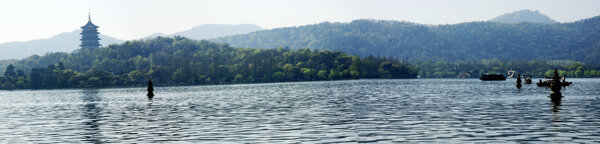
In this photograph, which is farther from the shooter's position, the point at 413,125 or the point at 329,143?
the point at 413,125

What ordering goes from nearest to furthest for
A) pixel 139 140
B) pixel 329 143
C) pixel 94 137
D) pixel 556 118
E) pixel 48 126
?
pixel 329 143 < pixel 139 140 < pixel 94 137 < pixel 556 118 < pixel 48 126

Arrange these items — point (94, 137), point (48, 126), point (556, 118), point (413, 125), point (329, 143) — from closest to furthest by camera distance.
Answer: point (329, 143)
point (94, 137)
point (413, 125)
point (556, 118)
point (48, 126)

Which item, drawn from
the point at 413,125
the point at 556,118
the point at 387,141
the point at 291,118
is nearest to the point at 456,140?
the point at 387,141

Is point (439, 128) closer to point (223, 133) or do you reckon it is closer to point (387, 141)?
point (387, 141)

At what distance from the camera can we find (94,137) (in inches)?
1534

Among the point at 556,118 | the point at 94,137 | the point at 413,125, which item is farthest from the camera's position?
the point at 556,118

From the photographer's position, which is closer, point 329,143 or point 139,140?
point 329,143

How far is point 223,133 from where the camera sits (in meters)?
39.3

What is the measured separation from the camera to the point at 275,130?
1606 inches

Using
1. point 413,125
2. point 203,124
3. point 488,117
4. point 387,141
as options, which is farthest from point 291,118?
point 387,141

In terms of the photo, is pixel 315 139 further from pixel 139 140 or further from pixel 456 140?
pixel 139 140

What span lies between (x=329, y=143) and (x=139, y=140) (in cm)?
1165

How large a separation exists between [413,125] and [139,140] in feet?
59.8

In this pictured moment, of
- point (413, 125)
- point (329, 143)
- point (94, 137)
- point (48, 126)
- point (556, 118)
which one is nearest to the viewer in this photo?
point (329, 143)
